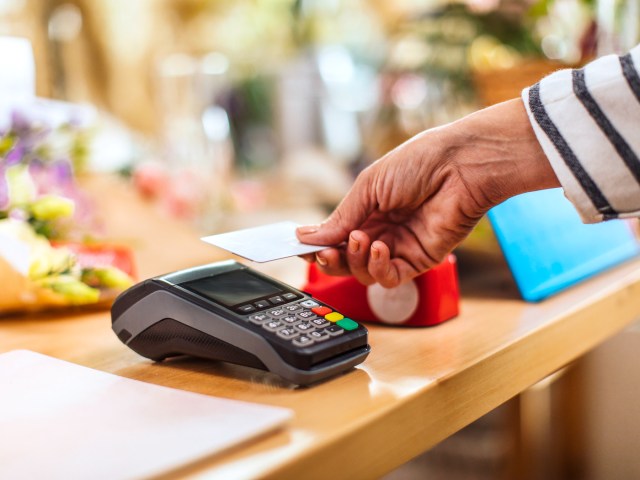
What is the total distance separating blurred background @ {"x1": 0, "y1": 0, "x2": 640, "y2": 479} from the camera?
3.82 ft

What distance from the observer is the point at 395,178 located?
615 mm

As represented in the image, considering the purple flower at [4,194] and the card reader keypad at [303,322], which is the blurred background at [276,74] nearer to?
the purple flower at [4,194]

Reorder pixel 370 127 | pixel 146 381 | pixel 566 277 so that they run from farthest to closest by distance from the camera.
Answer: pixel 370 127 < pixel 566 277 < pixel 146 381

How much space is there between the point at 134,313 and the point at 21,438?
0.16m

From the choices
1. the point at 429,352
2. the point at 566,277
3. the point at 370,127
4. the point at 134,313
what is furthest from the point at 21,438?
the point at 370,127

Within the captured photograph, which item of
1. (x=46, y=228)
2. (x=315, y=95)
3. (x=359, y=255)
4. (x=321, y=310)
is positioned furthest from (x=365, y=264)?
(x=315, y=95)

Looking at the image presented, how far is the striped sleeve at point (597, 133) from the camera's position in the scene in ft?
1.63

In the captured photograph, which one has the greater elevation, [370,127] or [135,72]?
[135,72]

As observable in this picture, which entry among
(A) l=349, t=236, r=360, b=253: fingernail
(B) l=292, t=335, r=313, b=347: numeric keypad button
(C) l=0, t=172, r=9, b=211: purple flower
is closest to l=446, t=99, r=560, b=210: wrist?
(A) l=349, t=236, r=360, b=253: fingernail

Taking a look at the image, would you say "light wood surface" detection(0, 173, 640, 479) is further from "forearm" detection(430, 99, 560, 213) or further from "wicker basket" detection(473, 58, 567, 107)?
"wicker basket" detection(473, 58, 567, 107)

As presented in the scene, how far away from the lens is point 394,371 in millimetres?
503

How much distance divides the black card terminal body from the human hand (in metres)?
0.09

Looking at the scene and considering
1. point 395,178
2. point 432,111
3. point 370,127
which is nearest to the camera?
point 395,178

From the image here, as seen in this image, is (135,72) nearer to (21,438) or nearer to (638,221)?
(638,221)
